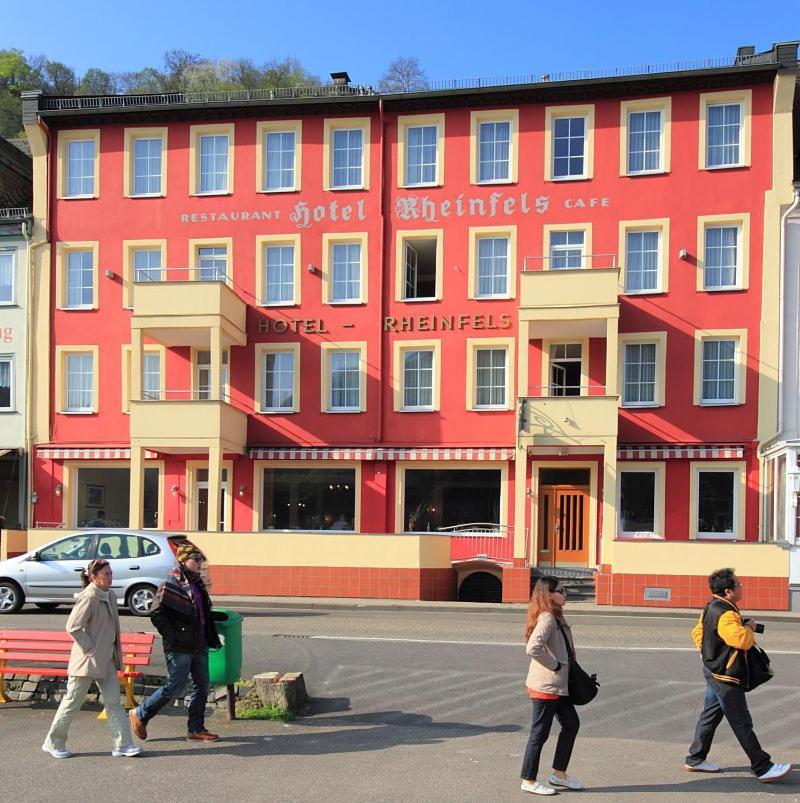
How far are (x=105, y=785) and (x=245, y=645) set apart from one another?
7156 millimetres

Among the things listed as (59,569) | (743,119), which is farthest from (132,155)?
(743,119)

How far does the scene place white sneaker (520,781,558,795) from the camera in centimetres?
784

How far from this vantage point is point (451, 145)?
2973cm

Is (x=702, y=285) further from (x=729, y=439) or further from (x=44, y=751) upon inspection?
(x=44, y=751)

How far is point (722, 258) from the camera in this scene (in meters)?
28.1

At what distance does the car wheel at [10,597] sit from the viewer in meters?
19.8

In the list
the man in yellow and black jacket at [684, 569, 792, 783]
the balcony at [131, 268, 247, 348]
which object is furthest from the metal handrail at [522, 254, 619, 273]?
the man in yellow and black jacket at [684, 569, 792, 783]

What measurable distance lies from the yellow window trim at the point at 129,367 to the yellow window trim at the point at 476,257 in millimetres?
9169

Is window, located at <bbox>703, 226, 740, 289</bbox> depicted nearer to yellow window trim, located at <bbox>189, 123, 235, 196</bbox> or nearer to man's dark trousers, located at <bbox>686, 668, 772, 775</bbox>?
yellow window trim, located at <bbox>189, 123, 235, 196</bbox>

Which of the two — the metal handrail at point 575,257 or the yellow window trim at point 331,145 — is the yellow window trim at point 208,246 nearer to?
the yellow window trim at point 331,145

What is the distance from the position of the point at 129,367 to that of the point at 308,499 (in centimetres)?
658

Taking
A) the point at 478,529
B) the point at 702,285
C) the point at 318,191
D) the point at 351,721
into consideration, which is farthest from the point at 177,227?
the point at 351,721

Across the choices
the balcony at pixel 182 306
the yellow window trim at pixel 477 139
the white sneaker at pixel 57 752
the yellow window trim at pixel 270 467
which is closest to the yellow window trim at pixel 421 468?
the yellow window trim at pixel 270 467

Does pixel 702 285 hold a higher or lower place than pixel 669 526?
higher
